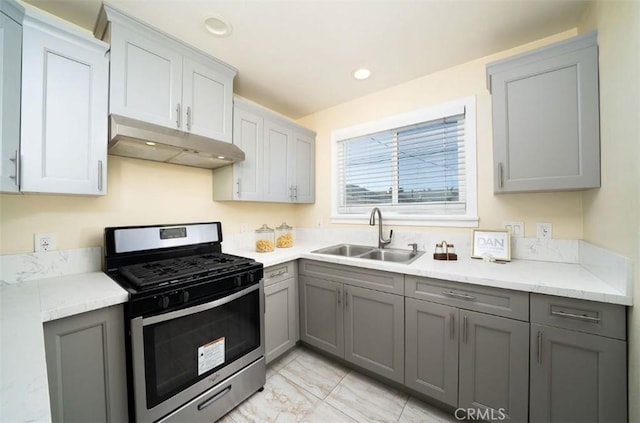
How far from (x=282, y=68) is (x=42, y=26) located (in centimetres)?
141

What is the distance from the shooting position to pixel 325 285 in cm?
206

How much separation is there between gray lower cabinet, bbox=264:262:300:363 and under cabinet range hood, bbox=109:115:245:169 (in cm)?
99

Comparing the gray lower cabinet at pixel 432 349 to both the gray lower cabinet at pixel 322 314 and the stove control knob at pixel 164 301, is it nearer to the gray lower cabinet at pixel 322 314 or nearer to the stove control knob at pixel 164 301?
the gray lower cabinet at pixel 322 314

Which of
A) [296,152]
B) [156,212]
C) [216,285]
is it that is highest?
[296,152]

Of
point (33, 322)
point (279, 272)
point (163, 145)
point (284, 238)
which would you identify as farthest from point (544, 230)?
point (33, 322)

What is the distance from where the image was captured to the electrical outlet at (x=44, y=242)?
1.42 metres

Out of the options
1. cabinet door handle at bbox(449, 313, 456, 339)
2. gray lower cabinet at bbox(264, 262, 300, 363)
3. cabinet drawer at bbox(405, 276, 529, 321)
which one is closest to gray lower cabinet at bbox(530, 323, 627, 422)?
cabinet drawer at bbox(405, 276, 529, 321)

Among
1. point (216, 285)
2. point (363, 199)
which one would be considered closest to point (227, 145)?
point (216, 285)

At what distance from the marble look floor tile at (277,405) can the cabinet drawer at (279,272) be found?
75 centimetres

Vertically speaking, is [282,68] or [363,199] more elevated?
[282,68]

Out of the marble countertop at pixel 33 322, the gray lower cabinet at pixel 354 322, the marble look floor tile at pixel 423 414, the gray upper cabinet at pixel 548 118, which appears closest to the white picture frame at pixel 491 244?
the gray upper cabinet at pixel 548 118

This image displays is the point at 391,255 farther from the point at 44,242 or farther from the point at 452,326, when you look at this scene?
the point at 44,242

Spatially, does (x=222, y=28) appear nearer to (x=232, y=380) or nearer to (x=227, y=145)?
(x=227, y=145)

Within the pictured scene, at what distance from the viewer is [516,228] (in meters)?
1.83
